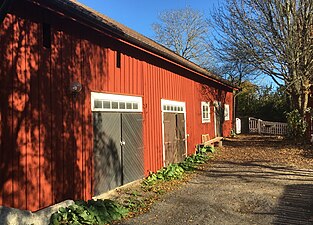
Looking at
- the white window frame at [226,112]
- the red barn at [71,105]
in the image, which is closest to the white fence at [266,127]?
the white window frame at [226,112]

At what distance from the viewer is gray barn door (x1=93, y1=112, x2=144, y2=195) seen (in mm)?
7121

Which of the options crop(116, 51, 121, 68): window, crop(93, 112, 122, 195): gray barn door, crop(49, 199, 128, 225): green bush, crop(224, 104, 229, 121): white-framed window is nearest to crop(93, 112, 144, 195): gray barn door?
crop(93, 112, 122, 195): gray barn door

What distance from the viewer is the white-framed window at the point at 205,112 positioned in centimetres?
1581

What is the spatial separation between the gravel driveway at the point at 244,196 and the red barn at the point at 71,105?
1.56 metres

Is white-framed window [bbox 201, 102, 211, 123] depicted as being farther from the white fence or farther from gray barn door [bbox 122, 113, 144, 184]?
the white fence

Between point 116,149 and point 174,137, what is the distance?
4284mm

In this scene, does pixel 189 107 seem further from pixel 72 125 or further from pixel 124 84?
pixel 72 125

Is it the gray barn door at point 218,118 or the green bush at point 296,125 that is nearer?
the green bush at point 296,125

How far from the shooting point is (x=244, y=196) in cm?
705

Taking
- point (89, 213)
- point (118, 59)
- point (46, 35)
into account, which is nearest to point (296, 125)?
point (118, 59)

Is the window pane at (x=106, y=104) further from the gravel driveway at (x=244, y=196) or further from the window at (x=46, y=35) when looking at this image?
the gravel driveway at (x=244, y=196)

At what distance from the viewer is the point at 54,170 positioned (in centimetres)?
579

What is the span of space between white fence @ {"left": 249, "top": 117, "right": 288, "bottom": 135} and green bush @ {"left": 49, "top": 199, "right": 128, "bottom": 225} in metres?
18.8

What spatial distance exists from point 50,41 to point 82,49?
0.96 meters
